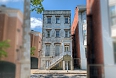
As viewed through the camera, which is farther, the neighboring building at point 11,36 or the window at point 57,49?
the window at point 57,49

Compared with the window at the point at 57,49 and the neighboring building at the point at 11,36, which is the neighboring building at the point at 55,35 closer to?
the window at the point at 57,49

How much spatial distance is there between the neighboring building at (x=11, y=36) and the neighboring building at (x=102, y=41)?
3211mm

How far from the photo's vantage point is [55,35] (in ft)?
46.9

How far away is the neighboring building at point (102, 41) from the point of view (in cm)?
491

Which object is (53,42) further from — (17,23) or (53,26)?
(17,23)

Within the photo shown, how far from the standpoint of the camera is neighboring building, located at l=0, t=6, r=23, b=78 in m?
3.45

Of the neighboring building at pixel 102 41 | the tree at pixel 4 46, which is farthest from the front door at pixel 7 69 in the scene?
the neighboring building at pixel 102 41

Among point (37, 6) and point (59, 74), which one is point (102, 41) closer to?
point (37, 6)

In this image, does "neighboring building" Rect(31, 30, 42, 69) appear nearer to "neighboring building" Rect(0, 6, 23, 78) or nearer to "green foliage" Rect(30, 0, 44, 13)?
"green foliage" Rect(30, 0, 44, 13)

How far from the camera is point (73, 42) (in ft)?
48.9

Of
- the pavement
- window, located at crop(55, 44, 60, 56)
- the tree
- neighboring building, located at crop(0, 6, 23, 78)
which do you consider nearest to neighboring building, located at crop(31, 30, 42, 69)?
the pavement

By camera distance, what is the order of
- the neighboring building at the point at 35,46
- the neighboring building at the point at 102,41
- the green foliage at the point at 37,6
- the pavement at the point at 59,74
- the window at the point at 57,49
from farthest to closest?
the window at the point at 57,49 < the neighboring building at the point at 35,46 < the pavement at the point at 59,74 < the green foliage at the point at 37,6 < the neighboring building at the point at 102,41

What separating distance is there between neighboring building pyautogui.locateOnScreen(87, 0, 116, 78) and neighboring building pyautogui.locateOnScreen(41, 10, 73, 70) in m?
7.77

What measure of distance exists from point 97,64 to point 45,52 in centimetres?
898
